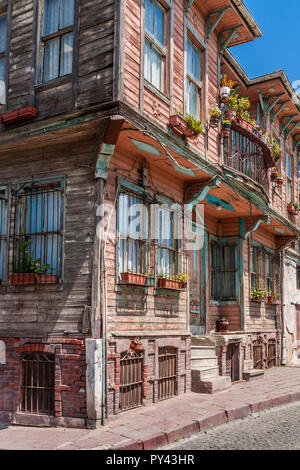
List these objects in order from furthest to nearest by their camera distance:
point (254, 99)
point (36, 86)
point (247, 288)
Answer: point (254, 99)
point (247, 288)
point (36, 86)

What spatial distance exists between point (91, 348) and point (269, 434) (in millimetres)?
2933

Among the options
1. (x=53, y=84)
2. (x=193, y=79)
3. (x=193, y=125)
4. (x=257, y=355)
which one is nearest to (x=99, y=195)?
(x=53, y=84)

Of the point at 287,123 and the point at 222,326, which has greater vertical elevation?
the point at 287,123

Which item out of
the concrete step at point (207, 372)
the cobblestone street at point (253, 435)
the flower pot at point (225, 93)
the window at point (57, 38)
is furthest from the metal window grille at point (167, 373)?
the flower pot at point (225, 93)

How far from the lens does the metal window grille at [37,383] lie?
8.48m

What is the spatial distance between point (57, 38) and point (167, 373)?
6.69 m

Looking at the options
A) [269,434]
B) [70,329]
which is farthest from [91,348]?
[269,434]

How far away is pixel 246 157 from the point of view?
44.1ft

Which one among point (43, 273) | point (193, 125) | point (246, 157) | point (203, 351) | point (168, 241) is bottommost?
point (203, 351)

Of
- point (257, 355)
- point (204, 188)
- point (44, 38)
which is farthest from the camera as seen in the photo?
point (257, 355)

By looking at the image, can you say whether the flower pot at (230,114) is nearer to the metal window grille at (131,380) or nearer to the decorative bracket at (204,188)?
the decorative bracket at (204,188)

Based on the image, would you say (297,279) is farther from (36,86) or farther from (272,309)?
(36,86)

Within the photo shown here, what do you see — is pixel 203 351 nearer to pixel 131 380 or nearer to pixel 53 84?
pixel 131 380

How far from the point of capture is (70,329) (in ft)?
27.3
